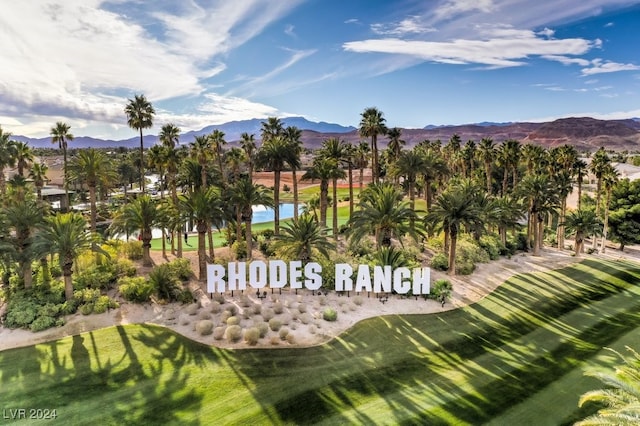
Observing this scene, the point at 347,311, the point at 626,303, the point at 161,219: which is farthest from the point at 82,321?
the point at 626,303

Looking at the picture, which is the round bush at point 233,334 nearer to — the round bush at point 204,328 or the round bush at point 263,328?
the round bush at point 263,328

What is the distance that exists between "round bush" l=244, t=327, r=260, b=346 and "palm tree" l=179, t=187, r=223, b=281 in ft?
41.9

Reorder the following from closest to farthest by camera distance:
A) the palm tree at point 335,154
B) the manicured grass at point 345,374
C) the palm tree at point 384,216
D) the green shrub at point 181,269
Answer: the manicured grass at point 345,374 → the green shrub at point 181,269 → the palm tree at point 384,216 → the palm tree at point 335,154

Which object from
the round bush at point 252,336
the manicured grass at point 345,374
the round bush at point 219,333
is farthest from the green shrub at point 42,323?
the round bush at point 252,336

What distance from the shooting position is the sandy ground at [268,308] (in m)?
27.4

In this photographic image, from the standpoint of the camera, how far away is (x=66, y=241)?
1204 inches

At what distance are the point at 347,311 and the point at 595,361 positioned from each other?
1701 cm

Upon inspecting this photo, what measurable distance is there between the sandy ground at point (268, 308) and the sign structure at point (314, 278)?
1055 mm

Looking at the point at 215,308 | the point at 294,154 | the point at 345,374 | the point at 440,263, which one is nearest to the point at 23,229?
the point at 215,308

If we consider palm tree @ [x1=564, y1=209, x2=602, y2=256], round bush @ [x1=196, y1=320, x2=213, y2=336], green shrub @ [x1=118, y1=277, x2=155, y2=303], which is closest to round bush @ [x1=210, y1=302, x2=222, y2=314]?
round bush @ [x1=196, y1=320, x2=213, y2=336]

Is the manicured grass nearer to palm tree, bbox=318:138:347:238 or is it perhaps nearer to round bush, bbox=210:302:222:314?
round bush, bbox=210:302:222:314

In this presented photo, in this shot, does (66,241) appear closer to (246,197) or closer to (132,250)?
(132,250)

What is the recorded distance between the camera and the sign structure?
3319 cm

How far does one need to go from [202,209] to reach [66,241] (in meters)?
10.8
